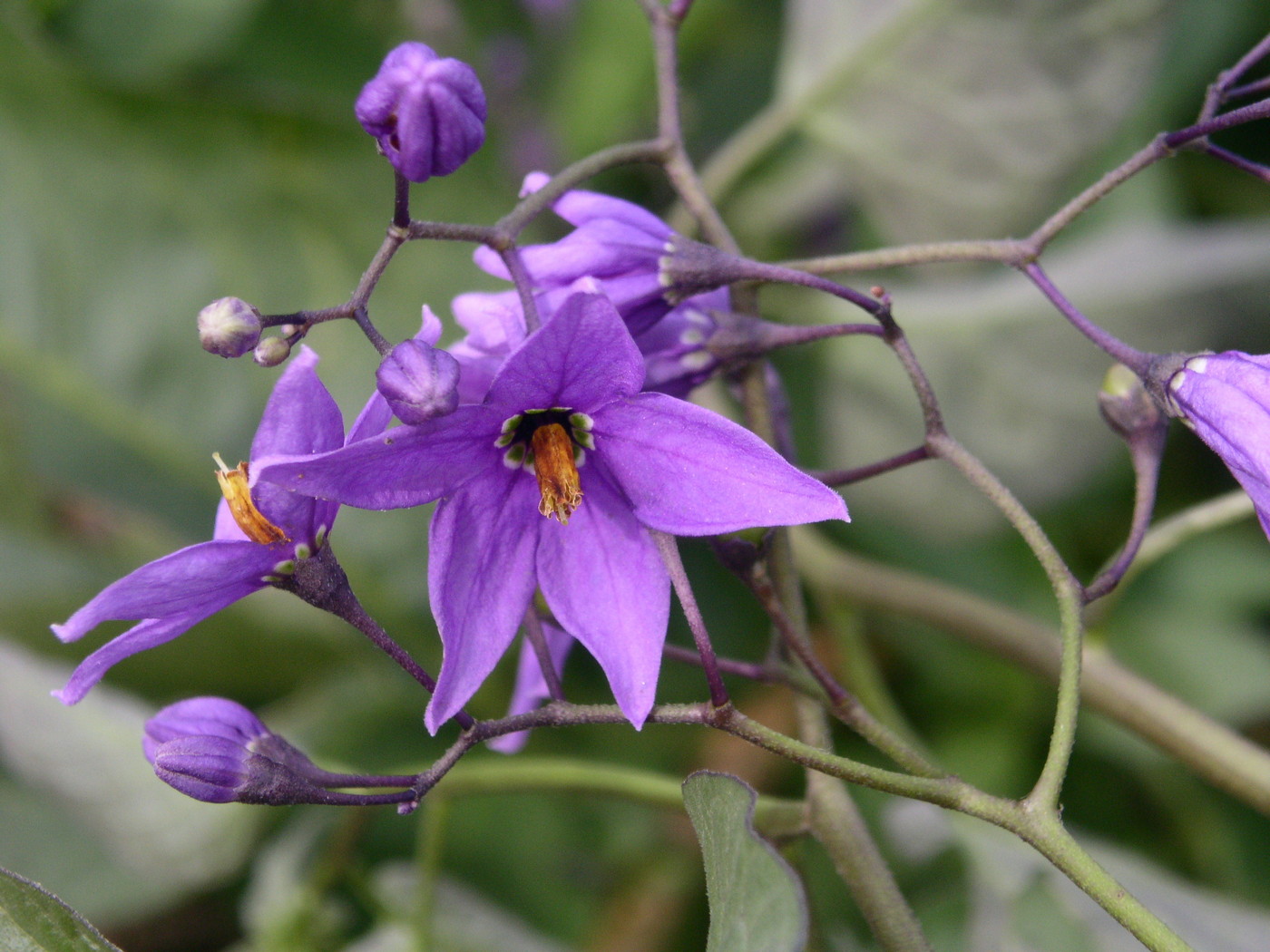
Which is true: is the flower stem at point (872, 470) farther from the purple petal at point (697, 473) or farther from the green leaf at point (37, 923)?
the green leaf at point (37, 923)

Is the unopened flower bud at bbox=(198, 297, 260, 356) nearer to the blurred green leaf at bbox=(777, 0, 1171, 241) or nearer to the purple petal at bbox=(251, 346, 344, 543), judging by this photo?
the purple petal at bbox=(251, 346, 344, 543)

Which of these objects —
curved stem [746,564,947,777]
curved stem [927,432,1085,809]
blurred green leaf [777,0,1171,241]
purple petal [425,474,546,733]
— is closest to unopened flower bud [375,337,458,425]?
purple petal [425,474,546,733]

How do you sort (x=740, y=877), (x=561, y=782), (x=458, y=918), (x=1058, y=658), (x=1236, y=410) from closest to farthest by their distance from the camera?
1. (x=740, y=877)
2. (x=1236, y=410)
3. (x=561, y=782)
4. (x=1058, y=658)
5. (x=458, y=918)

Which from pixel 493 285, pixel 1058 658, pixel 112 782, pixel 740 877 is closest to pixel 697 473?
pixel 740 877

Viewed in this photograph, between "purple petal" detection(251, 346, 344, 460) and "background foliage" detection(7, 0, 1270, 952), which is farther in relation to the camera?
"background foliage" detection(7, 0, 1270, 952)

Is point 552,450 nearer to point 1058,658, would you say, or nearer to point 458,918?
point 1058,658

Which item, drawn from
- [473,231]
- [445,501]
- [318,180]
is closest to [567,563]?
[445,501]

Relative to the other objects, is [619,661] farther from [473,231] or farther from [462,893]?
[462,893]
